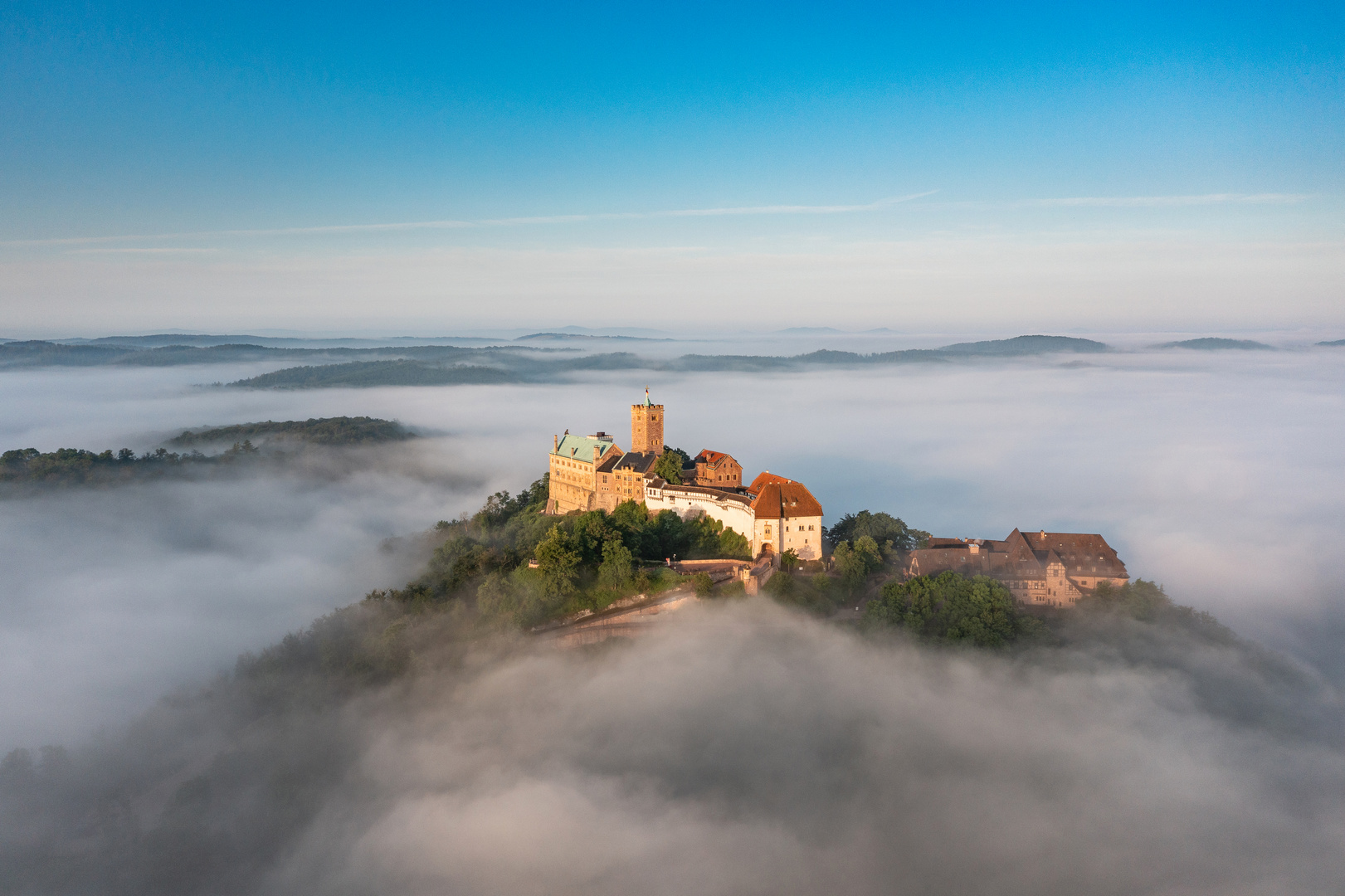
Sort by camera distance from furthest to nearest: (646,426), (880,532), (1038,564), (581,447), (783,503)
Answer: (581,447), (646,426), (880,532), (783,503), (1038,564)

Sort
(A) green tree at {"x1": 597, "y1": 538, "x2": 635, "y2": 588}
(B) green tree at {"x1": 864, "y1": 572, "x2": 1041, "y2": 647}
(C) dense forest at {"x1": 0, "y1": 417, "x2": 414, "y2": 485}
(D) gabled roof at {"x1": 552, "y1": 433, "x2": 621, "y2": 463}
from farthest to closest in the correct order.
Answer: (C) dense forest at {"x1": 0, "y1": 417, "x2": 414, "y2": 485}, (D) gabled roof at {"x1": 552, "y1": 433, "x2": 621, "y2": 463}, (A) green tree at {"x1": 597, "y1": 538, "x2": 635, "y2": 588}, (B) green tree at {"x1": 864, "y1": 572, "x2": 1041, "y2": 647}

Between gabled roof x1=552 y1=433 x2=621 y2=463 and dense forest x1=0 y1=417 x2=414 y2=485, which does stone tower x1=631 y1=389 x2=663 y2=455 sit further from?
dense forest x1=0 y1=417 x2=414 y2=485

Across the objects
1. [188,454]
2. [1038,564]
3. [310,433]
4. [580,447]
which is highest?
[580,447]

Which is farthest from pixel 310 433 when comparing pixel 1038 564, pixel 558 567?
pixel 1038 564

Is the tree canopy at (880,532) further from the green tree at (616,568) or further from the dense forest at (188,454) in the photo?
the dense forest at (188,454)

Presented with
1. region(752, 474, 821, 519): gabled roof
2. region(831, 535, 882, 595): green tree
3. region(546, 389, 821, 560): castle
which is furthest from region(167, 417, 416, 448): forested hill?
region(831, 535, 882, 595): green tree

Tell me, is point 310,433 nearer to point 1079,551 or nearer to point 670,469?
point 670,469
